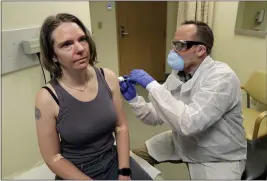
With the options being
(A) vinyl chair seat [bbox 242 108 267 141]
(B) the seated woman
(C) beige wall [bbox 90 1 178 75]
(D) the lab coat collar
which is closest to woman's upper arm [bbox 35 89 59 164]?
(B) the seated woman

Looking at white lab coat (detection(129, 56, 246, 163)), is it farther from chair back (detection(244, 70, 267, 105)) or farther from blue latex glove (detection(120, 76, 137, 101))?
chair back (detection(244, 70, 267, 105))

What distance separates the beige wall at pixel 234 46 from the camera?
2688 millimetres

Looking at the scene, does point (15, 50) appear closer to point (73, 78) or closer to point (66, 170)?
point (73, 78)

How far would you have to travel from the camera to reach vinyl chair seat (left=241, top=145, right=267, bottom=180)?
1219mm

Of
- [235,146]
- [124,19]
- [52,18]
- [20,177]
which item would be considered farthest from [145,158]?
[124,19]

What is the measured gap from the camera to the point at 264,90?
2.27 m

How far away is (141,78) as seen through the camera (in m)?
1.31

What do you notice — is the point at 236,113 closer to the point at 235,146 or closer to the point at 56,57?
the point at 235,146

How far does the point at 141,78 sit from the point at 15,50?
0.67 meters

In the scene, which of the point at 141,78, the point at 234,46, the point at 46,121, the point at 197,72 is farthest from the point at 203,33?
the point at 234,46

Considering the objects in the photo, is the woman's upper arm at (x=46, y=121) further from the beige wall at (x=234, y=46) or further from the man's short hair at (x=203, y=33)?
the beige wall at (x=234, y=46)

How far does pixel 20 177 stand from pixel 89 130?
1.72 feet

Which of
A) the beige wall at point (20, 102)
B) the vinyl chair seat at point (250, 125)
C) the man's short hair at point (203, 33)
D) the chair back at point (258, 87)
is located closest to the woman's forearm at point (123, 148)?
the beige wall at point (20, 102)

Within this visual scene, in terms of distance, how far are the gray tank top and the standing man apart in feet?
0.86
